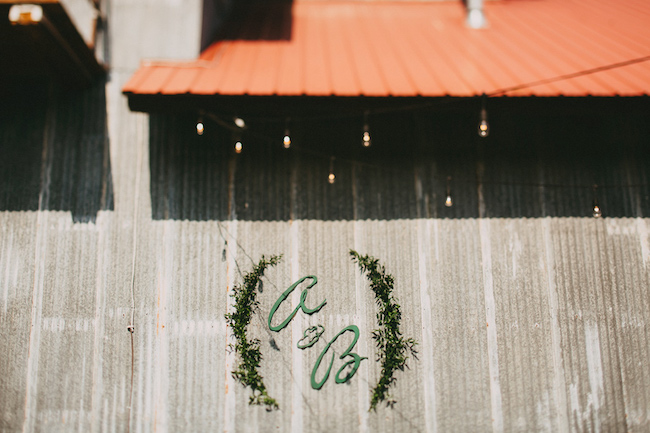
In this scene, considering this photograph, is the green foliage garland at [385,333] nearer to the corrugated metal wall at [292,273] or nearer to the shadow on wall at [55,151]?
the corrugated metal wall at [292,273]

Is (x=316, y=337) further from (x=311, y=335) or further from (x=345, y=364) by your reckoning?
(x=345, y=364)

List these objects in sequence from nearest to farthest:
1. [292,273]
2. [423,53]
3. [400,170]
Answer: [292,273] < [423,53] < [400,170]

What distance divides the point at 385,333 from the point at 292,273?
155cm

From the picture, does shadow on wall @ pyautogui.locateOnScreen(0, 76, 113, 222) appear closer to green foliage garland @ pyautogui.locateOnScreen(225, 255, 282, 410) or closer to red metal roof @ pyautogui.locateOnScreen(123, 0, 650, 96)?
red metal roof @ pyautogui.locateOnScreen(123, 0, 650, 96)

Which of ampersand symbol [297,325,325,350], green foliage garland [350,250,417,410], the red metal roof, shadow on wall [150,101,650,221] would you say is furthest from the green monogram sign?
the red metal roof

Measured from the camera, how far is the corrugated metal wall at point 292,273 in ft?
15.9

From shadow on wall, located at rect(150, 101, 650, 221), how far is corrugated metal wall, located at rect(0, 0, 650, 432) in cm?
3

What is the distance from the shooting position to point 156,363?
4.88 metres

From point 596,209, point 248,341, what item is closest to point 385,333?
point 248,341

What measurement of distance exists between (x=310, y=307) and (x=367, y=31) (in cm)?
444

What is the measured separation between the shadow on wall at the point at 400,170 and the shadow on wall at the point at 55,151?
0.84 meters

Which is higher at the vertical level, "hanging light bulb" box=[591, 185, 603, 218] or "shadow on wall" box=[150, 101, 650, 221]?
"shadow on wall" box=[150, 101, 650, 221]

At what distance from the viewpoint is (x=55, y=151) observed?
5.30 metres

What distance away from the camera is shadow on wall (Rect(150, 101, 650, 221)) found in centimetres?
526
